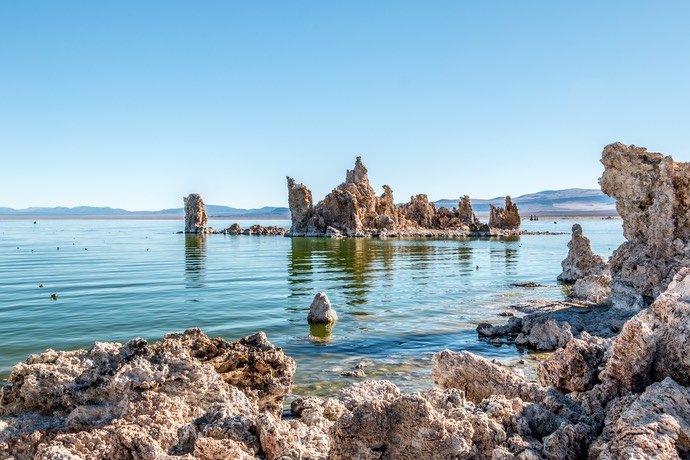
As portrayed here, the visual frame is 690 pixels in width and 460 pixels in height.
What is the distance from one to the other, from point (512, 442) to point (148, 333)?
16808mm

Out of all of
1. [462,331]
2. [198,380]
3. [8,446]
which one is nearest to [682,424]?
[198,380]

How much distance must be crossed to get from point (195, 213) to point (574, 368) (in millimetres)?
122681

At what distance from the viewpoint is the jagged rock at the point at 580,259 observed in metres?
32.7

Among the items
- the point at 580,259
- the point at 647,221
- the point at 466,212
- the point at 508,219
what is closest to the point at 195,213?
the point at 466,212

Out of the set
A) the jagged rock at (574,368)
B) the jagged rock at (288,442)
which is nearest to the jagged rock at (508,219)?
the jagged rock at (574,368)

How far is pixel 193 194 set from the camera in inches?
4776

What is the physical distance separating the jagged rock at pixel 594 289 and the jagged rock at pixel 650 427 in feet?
73.5

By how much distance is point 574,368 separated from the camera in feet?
24.0

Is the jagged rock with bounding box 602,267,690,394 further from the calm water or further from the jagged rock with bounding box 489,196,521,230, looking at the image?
the jagged rock with bounding box 489,196,521,230

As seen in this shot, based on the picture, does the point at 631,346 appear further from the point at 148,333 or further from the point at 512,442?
the point at 148,333

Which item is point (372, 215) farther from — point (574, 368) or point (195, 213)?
point (574, 368)

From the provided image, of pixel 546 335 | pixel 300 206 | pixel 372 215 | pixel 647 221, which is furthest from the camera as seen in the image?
pixel 372 215

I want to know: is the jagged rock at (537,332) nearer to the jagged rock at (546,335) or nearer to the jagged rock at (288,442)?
the jagged rock at (546,335)

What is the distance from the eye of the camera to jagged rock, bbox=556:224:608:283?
32741 millimetres
